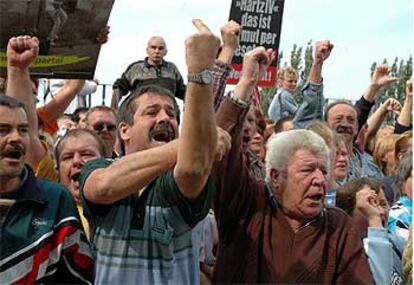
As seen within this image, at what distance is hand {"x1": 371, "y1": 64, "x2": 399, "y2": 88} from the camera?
6227mm

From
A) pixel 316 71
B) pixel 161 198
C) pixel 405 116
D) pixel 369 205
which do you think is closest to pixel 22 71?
pixel 161 198

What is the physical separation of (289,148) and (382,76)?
3202 millimetres

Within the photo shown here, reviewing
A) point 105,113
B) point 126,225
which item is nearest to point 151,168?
point 126,225

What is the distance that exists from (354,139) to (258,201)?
2830 millimetres

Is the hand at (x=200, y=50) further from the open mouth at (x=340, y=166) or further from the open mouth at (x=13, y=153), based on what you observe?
the open mouth at (x=340, y=166)

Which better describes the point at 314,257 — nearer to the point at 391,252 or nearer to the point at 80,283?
the point at 391,252

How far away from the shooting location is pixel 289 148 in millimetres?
3283

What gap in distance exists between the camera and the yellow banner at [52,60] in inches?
152

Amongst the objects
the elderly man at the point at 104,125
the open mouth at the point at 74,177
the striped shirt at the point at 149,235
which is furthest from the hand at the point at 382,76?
the striped shirt at the point at 149,235

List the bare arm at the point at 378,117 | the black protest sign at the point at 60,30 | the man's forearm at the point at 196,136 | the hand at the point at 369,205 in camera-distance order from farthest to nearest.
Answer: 1. the bare arm at the point at 378,117
2. the hand at the point at 369,205
3. the black protest sign at the point at 60,30
4. the man's forearm at the point at 196,136

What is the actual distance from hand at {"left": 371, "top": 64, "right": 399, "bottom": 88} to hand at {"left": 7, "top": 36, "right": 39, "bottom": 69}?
344 centimetres

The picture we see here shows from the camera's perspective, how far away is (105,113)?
5254 mm

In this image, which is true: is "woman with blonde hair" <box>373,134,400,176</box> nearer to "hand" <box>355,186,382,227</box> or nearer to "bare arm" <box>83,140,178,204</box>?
"hand" <box>355,186,382,227</box>

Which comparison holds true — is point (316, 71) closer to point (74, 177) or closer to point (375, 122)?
point (375, 122)
